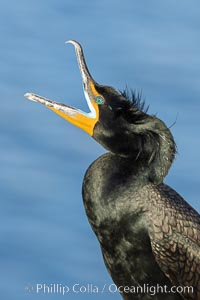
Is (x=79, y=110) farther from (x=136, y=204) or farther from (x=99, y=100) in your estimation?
(x=136, y=204)

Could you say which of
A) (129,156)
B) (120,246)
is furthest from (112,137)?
(120,246)

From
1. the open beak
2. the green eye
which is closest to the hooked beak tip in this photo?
the open beak

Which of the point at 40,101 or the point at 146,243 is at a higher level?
the point at 40,101

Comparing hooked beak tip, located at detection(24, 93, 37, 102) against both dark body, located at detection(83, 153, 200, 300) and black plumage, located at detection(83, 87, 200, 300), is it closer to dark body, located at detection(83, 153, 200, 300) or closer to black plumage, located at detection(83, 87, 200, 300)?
A: black plumage, located at detection(83, 87, 200, 300)

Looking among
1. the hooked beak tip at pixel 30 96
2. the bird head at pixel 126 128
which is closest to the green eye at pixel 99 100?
the bird head at pixel 126 128

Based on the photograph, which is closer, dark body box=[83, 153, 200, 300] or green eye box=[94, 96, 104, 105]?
dark body box=[83, 153, 200, 300]

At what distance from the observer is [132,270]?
9.77 m

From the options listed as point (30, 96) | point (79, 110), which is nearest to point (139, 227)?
point (79, 110)

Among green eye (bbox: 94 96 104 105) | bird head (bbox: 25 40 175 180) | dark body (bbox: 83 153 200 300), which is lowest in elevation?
dark body (bbox: 83 153 200 300)

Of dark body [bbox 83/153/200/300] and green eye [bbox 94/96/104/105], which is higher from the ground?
green eye [bbox 94/96/104/105]

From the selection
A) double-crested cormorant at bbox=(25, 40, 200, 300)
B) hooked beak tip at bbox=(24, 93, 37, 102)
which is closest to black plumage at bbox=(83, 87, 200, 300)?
double-crested cormorant at bbox=(25, 40, 200, 300)

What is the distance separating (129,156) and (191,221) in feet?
2.50

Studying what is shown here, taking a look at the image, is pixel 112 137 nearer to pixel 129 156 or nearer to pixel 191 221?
pixel 129 156

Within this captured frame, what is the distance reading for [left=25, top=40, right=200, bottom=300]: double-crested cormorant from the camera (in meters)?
9.67
